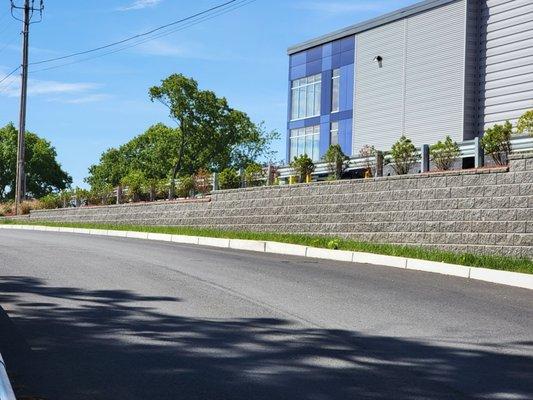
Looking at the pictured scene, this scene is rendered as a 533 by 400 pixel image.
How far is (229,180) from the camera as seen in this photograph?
27.7m

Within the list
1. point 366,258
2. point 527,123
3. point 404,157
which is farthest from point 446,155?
point 366,258

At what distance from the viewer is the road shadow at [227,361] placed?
5398mm

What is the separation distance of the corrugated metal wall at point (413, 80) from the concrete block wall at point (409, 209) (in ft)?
42.4

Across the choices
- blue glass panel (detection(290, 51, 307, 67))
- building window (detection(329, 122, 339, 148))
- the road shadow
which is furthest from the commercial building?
the road shadow

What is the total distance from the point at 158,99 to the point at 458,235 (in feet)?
102

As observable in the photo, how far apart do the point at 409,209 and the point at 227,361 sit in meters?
12.6

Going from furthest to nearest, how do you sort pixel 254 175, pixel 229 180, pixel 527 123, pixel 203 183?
pixel 203 183 < pixel 229 180 < pixel 254 175 < pixel 527 123

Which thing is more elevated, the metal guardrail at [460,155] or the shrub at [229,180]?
the metal guardrail at [460,155]

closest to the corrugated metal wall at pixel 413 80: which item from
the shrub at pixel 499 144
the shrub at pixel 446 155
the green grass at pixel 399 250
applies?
the green grass at pixel 399 250

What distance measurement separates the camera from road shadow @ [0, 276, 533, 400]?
540 centimetres

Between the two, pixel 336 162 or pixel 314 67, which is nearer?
pixel 336 162

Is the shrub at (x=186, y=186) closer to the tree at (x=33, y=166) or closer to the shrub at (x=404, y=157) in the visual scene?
the shrub at (x=404, y=157)

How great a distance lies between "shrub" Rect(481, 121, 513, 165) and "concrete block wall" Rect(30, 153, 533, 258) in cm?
113

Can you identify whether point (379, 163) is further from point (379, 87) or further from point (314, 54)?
point (314, 54)
